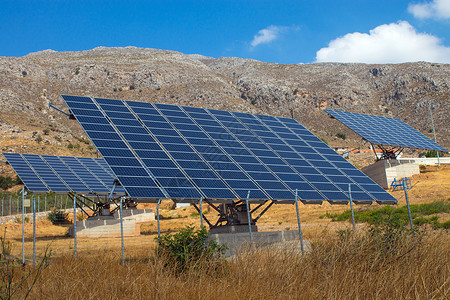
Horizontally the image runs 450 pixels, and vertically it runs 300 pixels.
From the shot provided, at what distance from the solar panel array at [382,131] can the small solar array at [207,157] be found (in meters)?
24.4

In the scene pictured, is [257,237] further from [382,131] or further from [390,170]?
[382,131]

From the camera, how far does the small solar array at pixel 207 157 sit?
1736 cm

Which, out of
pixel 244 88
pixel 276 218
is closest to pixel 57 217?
pixel 276 218

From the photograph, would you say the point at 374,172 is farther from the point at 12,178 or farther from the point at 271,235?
the point at 12,178

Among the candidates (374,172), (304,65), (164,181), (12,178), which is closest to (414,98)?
(304,65)

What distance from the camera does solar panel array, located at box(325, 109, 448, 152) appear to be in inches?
1908

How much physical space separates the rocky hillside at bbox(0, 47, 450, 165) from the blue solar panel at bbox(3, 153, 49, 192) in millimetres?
55294

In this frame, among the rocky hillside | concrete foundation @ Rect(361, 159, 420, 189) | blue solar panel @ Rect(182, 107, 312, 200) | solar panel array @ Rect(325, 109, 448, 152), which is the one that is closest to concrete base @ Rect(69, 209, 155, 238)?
blue solar panel @ Rect(182, 107, 312, 200)

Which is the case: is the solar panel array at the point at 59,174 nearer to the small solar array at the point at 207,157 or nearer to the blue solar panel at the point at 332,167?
the small solar array at the point at 207,157

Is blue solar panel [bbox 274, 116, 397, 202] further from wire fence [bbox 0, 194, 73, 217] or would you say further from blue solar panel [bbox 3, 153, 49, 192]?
wire fence [bbox 0, 194, 73, 217]

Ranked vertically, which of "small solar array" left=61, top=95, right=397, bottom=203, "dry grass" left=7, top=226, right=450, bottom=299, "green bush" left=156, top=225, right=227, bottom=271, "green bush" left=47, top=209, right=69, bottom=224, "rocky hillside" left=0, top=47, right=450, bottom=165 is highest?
"rocky hillside" left=0, top=47, right=450, bottom=165

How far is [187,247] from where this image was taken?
13.8 metres

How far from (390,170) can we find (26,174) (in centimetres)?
3676

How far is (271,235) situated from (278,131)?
870 cm
